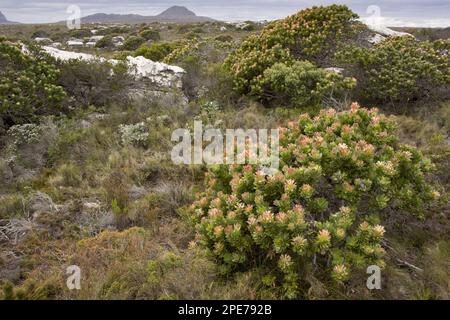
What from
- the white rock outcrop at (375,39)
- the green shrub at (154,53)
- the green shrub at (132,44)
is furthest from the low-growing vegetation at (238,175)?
the green shrub at (132,44)

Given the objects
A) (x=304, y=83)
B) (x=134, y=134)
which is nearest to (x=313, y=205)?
(x=134, y=134)

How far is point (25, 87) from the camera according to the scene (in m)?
8.59

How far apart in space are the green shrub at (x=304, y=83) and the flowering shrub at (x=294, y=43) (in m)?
0.47

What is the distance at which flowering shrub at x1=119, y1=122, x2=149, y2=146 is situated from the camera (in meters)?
7.60

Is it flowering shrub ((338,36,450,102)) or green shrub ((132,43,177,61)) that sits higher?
green shrub ((132,43,177,61))

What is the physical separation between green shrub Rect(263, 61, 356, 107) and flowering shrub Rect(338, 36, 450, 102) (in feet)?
2.30

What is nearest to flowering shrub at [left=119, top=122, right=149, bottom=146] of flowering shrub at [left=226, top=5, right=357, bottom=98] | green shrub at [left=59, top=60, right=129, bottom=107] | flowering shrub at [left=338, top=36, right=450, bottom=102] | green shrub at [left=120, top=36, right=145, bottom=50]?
green shrub at [left=59, top=60, right=129, bottom=107]

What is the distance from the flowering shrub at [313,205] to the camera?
11.9 ft

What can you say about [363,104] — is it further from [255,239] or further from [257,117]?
[255,239]

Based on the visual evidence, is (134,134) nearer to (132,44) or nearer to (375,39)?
(375,39)

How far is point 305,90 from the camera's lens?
8734 millimetres

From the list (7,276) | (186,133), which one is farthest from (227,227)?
(186,133)

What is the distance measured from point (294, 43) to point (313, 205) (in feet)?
22.9

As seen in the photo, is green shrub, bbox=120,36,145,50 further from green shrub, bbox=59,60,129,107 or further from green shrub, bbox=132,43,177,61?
green shrub, bbox=59,60,129,107
